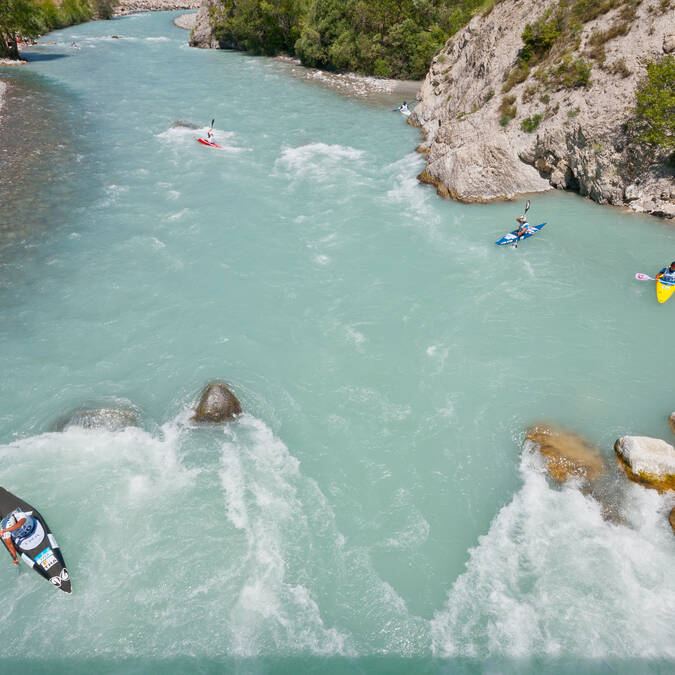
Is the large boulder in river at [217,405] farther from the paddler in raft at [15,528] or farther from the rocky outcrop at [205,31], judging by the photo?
the rocky outcrop at [205,31]

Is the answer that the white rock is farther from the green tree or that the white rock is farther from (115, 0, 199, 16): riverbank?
(115, 0, 199, 16): riverbank

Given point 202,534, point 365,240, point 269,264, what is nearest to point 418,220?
point 365,240

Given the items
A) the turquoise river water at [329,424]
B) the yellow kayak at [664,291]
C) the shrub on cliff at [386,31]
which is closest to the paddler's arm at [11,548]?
the turquoise river water at [329,424]

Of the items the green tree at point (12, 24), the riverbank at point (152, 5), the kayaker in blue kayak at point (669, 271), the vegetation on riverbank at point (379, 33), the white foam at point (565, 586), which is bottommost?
the white foam at point (565, 586)

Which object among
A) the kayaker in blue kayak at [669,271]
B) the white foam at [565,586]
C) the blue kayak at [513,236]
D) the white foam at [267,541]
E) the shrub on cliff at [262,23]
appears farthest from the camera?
the shrub on cliff at [262,23]

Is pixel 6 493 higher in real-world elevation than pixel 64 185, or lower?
lower

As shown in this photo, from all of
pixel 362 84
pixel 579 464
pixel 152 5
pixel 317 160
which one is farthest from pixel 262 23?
pixel 579 464

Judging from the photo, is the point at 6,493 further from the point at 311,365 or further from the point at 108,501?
the point at 311,365

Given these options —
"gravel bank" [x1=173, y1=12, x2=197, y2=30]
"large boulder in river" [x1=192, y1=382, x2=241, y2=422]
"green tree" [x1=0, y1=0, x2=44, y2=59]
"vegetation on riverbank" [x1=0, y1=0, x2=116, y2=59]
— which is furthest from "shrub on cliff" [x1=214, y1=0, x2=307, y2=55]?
"large boulder in river" [x1=192, y1=382, x2=241, y2=422]

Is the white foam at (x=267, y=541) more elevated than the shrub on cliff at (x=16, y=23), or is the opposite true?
the shrub on cliff at (x=16, y=23)
